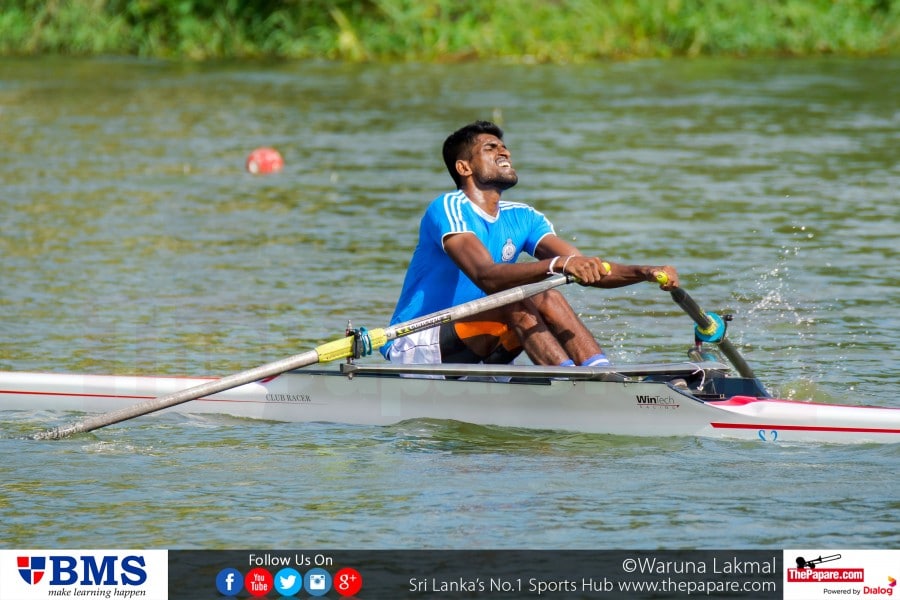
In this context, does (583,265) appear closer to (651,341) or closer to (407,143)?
(651,341)

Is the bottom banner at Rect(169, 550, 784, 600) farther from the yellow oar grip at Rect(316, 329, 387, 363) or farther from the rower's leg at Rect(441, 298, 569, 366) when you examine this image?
the rower's leg at Rect(441, 298, 569, 366)

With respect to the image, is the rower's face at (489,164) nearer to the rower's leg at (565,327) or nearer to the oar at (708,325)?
the rower's leg at (565,327)

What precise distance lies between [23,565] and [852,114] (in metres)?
20.0

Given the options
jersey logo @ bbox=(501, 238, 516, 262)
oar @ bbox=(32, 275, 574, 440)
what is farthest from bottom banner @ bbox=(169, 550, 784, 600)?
jersey logo @ bbox=(501, 238, 516, 262)

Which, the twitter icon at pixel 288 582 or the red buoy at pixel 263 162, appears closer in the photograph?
the twitter icon at pixel 288 582

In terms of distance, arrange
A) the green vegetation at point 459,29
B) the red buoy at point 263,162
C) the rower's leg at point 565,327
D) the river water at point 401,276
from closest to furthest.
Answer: the river water at point 401,276
the rower's leg at point 565,327
the red buoy at point 263,162
the green vegetation at point 459,29

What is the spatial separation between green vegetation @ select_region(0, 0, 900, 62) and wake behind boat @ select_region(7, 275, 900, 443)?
1025 inches

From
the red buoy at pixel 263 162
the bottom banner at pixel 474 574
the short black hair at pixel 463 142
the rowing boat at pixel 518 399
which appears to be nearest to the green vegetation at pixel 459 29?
the red buoy at pixel 263 162

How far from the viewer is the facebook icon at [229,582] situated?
22.2 feet

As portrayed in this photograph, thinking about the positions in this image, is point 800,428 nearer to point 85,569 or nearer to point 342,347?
point 342,347

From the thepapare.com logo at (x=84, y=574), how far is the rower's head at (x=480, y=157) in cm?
319

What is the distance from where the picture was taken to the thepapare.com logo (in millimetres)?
6727

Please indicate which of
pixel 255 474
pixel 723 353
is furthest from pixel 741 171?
pixel 255 474

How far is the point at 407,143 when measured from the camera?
22.5m
